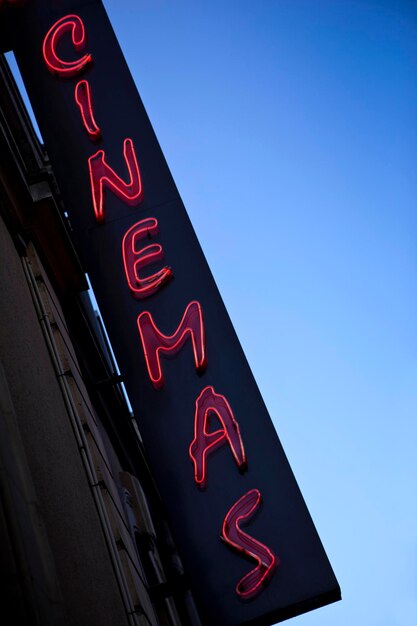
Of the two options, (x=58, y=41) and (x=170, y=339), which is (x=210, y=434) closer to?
(x=170, y=339)

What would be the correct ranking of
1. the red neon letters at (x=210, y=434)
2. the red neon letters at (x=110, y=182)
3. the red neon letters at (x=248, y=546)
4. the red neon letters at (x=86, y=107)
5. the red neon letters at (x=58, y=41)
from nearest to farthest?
the red neon letters at (x=248, y=546) < the red neon letters at (x=210, y=434) < the red neon letters at (x=110, y=182) < the red neon letters at (x=86, y=107) < the red neon letters at (x=58, y=41)

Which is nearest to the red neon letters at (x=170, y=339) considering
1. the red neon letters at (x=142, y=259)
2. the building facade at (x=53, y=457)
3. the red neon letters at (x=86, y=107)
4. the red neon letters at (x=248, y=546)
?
the red neon letters at (x=142, y=259)

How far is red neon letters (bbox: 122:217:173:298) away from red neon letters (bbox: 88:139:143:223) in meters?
0.36

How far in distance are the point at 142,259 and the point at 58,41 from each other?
3.34 meters

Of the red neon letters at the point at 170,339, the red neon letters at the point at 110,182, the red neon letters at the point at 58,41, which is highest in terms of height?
the red neon letters at the point at 58,41

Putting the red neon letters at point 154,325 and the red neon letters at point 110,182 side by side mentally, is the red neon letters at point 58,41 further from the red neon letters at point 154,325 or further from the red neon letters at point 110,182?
the red neon letters at point 110,182

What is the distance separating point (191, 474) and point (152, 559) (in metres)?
3.09

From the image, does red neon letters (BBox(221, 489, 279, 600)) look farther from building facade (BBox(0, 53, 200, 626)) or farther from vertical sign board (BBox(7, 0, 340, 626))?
building facade (BBox(0, 53, 200, 626))

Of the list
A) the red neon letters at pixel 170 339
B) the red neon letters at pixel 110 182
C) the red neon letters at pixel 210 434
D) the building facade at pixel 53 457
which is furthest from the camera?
the red neon letters at pixel 110 182

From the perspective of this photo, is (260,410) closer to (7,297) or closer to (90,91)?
(7,297)

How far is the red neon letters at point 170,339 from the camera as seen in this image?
737 cm

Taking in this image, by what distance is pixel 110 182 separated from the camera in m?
8.46

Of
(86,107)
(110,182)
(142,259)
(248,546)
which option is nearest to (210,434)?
(248,546)

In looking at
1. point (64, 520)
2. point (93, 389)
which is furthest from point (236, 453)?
point (93, 389)
